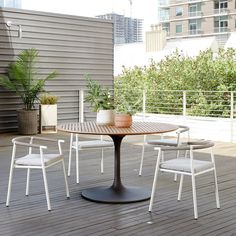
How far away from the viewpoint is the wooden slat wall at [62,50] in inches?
358

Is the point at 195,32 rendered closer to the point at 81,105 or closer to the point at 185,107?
the point at 81,105

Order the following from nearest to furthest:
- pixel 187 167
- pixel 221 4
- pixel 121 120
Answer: pixel 187 167 < pixel 121 120 < pixel 221 4

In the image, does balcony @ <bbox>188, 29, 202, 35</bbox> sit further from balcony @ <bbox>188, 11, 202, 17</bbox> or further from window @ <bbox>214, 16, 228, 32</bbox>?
window @ <bbox>214, 16, 228, 32</bbox>

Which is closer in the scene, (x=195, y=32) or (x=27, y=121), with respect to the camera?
(x=27, y=121)

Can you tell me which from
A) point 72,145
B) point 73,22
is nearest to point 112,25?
point 73,22

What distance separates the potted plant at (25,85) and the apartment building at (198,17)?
2645cm

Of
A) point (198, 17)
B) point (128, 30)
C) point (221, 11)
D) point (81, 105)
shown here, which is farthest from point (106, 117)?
point (198, 17)

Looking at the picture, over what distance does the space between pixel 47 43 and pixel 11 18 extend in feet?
3.05

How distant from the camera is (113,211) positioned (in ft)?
12.4

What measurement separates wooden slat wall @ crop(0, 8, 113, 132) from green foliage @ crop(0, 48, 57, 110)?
0.69 ft

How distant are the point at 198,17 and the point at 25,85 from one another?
29.7 metres

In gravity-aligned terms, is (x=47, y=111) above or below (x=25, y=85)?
below

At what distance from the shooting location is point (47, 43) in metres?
Answer: 9.59

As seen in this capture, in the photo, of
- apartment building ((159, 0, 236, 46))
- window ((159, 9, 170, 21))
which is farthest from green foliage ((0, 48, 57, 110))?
window ((159, 9, 170, 21))
